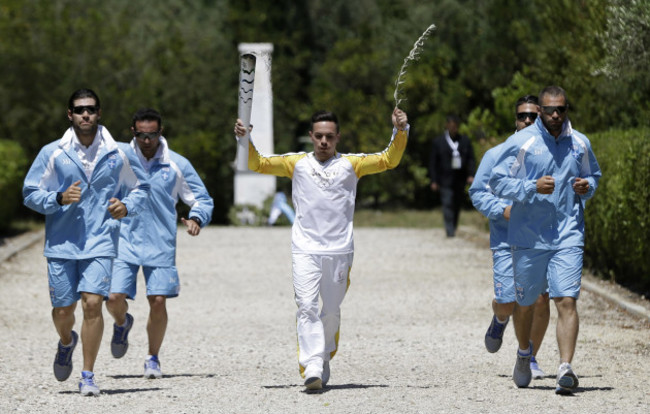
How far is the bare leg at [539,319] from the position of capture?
8352 mm

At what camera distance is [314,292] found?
7.99m

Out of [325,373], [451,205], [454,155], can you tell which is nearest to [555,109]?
[325,373]

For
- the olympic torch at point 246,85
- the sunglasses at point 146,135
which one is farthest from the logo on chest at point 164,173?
the olympic torch at point 246,85

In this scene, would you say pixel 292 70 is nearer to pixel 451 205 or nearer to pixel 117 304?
pixel 451 205

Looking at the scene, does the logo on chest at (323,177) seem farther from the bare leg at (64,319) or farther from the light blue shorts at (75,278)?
the bare leg at (64,319)

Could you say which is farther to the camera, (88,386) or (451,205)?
(451,205)

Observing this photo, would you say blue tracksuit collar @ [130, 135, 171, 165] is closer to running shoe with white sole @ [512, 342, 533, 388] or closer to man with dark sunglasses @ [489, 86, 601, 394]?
man with dark sunglasses @ [489, 86, 601, 394]

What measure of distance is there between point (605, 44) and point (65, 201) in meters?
8.42

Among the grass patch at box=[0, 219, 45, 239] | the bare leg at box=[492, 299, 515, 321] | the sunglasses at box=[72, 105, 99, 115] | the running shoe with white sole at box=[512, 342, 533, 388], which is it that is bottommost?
the grass patch at box=[0, 219, 45, 239]

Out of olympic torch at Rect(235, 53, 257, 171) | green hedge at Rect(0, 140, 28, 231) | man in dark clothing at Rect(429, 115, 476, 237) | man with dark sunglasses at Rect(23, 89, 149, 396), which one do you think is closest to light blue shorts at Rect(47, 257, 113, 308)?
man with dark sunglasses at Rect(23, 89, 149, 396)

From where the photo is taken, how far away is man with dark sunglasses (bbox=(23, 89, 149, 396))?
789 cm

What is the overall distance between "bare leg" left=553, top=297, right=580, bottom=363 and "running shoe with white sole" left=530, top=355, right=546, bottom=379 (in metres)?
0.67

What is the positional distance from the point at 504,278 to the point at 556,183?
1.10m

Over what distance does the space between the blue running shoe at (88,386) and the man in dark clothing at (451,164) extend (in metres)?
13.9
